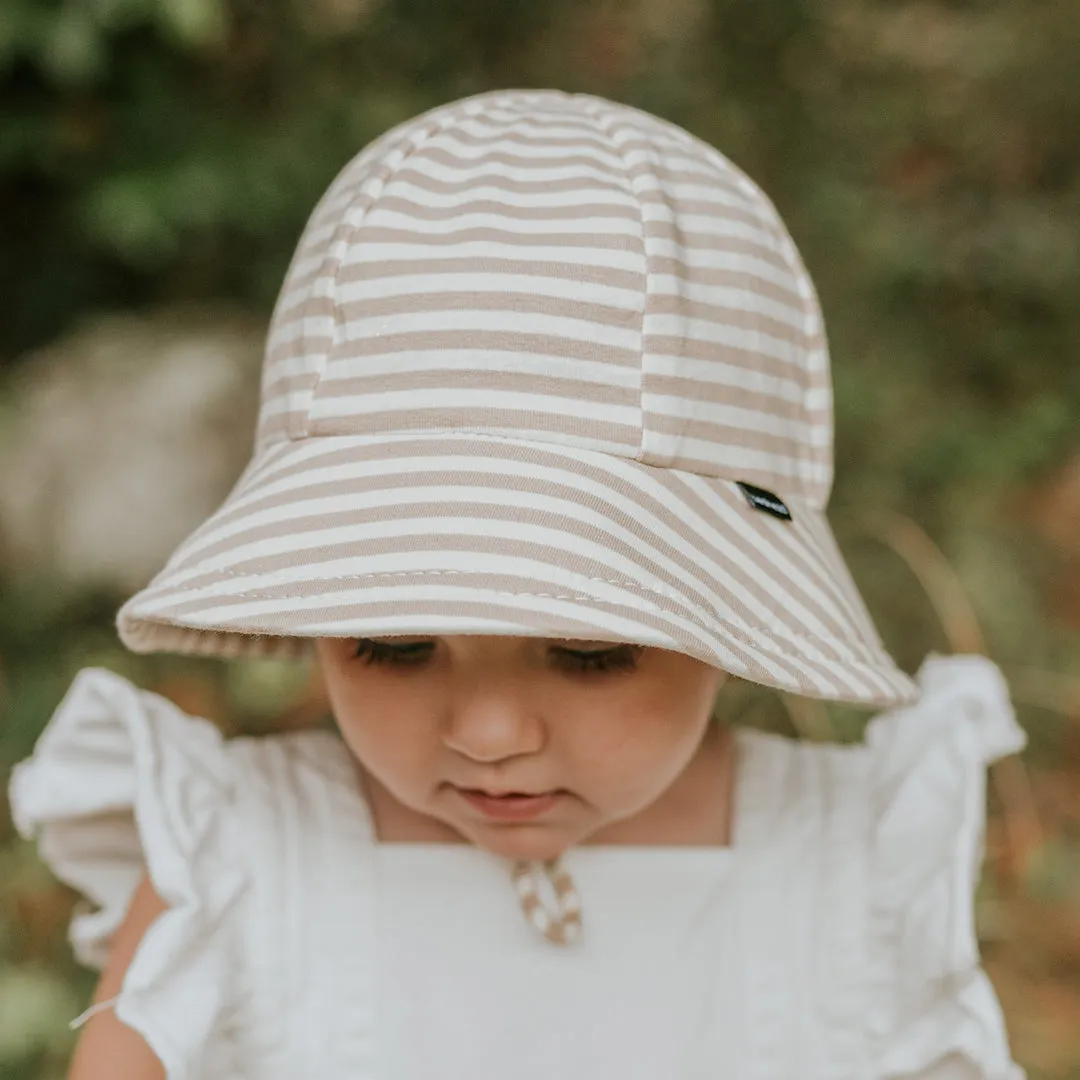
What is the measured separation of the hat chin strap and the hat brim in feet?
0.87

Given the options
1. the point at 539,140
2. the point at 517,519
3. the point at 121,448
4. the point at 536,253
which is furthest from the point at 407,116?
the point at 517,519

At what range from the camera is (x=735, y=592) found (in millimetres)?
785

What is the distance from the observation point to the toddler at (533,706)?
768 millimetres

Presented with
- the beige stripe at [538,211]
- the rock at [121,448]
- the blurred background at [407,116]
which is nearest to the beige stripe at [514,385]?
the beige stripe at [538,211]

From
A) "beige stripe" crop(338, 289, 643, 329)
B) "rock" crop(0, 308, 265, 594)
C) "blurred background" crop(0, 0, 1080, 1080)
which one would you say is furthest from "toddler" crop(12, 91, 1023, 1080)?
"rock" crop(0, 308, 265, 594)

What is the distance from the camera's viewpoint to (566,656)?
0.81 metres

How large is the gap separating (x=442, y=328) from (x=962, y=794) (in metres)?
0.51

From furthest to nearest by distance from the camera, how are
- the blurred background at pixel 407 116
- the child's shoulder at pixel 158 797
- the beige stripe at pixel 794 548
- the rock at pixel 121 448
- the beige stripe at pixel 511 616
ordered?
the rock at pixel 121 448 < the blurred background at pixel 407 116 < the child's shoulder at pixel 158 797 < the beige stripe at pixel 794 548 < the beige stripe at pixel 511 616

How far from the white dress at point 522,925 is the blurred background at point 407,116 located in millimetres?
648

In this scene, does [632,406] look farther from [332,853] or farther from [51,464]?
[51,464]

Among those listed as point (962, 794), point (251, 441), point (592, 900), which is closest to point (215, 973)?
point (592, 900)

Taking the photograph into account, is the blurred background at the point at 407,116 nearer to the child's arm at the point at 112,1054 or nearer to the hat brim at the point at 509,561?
the child's arm at the point at 112,1054

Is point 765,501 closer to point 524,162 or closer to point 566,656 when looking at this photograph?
point 566,656

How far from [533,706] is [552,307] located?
0.79 ft
